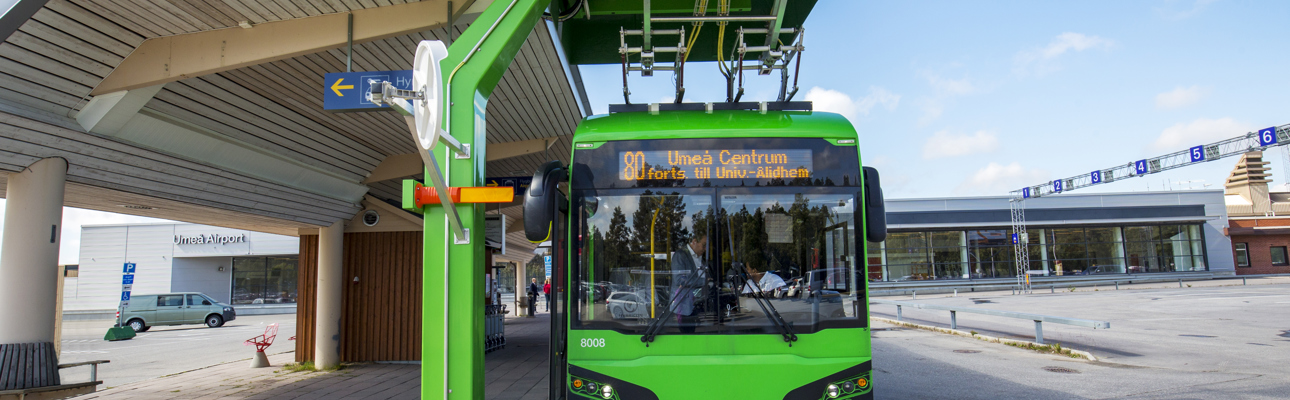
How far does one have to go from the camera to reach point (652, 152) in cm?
466

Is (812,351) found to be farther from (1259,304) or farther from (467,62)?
(1259,304)

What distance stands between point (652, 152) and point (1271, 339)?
1300 cm

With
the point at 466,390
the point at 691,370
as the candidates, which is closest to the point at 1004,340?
the point at 691,370

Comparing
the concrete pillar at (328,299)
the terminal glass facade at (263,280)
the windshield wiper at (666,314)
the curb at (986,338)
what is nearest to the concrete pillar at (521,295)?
the terminal glass facade at (263,280)

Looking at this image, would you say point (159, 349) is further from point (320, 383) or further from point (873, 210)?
point (873, 210)

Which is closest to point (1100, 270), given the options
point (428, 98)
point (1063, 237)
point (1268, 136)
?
point (1063, 237)

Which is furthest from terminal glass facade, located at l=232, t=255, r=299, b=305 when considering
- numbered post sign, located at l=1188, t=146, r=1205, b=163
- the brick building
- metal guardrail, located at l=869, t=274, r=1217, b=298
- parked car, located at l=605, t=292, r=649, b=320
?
the brick building

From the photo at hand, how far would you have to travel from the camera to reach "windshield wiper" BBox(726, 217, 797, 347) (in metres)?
4.35

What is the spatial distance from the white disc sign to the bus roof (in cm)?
187

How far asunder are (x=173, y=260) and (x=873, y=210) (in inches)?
1453

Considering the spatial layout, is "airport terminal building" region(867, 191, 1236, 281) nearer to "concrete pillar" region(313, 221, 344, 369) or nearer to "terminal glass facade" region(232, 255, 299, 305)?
"terminal glass facade" region(232, 255, 299, 305)

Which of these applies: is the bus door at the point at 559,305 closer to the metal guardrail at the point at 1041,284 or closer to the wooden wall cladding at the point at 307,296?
the wooden wall cladding at the point at 307,296

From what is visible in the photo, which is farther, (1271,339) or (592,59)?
(1271,339)

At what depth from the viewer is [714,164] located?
4.64 m
